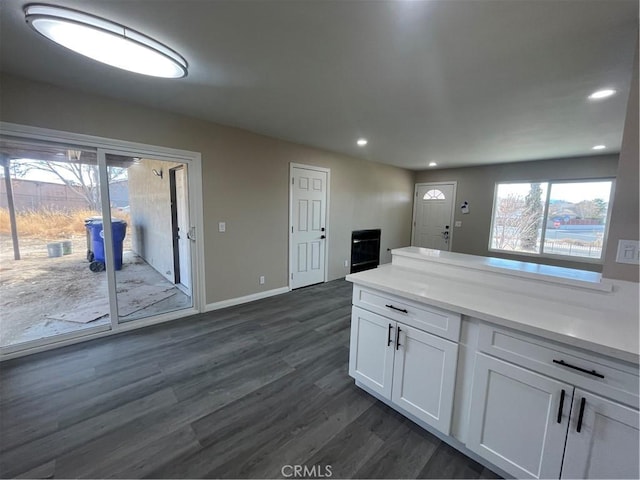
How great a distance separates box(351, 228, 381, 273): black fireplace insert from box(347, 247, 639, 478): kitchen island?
3429mm

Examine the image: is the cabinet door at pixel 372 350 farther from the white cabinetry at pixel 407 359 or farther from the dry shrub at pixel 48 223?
the dry shrub at pixel 48 223

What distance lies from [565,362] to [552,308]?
0.38 m

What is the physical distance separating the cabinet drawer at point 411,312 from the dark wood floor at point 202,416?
2.34 feet

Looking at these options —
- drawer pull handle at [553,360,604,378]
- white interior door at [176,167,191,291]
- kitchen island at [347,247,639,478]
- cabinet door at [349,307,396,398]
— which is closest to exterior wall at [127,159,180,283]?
white interior door at [176,167,191,291]

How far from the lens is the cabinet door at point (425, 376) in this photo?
1518mm

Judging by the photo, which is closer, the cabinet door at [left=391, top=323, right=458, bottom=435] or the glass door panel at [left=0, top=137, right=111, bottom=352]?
the cabinet door at [left=391, top=323, right=458, bottom=435]

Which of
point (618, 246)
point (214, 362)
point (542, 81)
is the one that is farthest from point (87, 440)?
point (542, 81)

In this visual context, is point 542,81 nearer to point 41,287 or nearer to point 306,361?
point 306,361

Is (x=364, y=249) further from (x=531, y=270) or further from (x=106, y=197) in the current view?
(x=106, y=197)

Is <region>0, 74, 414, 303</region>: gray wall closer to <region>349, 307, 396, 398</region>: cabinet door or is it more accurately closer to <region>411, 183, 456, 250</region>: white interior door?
<region>411, 183, 456, 250</region>: white interior door

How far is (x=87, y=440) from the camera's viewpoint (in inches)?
61.9

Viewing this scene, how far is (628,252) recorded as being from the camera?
1388 millimetres

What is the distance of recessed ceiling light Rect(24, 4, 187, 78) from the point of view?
1396 millimetres

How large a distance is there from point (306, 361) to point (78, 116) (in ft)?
10.1
